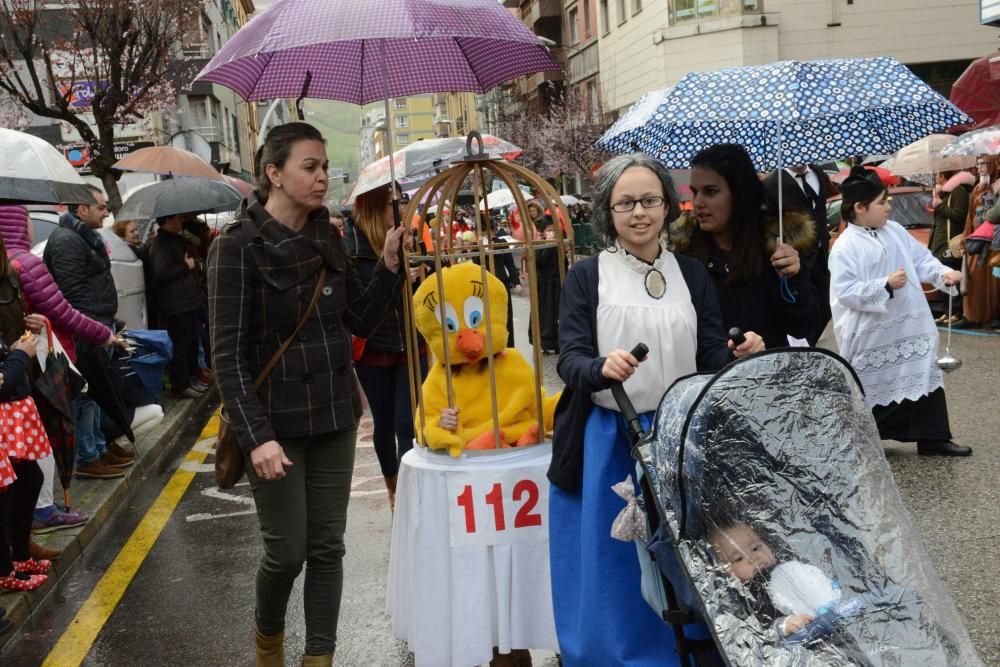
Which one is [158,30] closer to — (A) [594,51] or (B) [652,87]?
(B) [652,87]

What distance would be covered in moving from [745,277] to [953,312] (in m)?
10.0

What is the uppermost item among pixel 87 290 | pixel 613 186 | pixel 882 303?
pixel 613 186

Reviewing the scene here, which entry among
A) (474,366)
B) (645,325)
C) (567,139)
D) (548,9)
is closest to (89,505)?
(474,366)

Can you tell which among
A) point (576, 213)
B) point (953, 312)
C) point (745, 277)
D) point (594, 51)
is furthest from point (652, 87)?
point (745, 277)

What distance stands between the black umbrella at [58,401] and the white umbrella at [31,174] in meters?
1.06

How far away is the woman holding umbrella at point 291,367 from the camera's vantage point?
11.4 feet

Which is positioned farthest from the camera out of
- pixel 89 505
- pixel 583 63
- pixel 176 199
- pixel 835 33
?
pixel 583 63

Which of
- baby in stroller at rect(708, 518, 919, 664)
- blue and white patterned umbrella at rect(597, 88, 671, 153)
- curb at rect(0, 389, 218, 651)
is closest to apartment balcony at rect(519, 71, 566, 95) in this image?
curb at rect(0, 389, 218, 651)

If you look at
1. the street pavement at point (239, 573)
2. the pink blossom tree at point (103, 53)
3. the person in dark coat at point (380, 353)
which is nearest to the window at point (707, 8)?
the pink blossom tree at point (103, 53)

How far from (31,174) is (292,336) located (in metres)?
1.95

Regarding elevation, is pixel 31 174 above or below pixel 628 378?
above

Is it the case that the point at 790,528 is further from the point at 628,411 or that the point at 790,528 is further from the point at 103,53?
the point at 103,53

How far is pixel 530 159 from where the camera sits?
146ft

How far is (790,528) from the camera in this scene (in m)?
2.57
